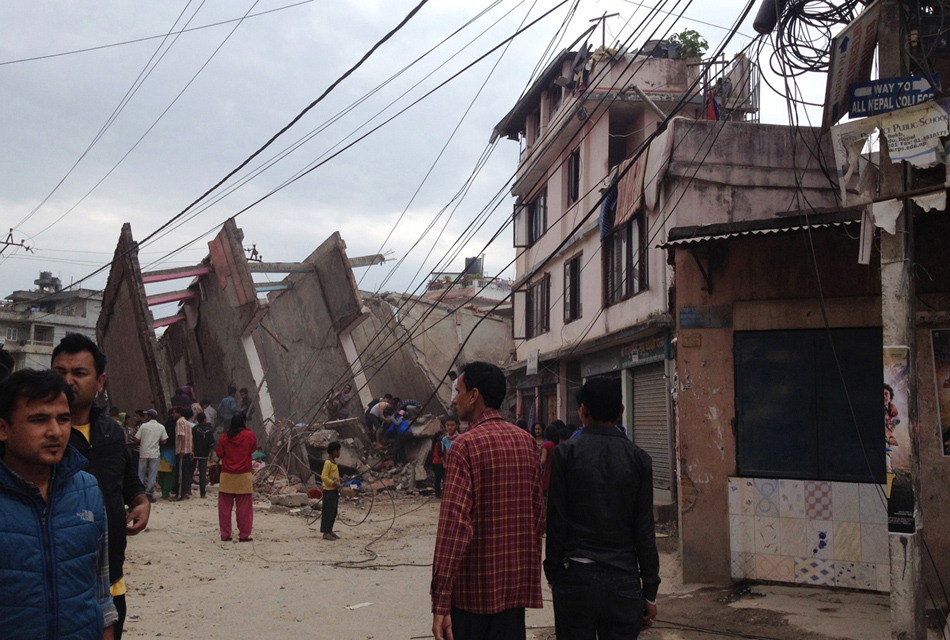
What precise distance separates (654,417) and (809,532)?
6771mm

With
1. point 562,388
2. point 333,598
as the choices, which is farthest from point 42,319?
point 333,598

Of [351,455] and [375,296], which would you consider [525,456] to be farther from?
[375,296]

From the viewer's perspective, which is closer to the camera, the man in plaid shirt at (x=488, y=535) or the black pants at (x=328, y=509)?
the man in plaid shirt at (x=488, y=535)

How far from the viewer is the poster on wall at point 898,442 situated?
5.63 meters

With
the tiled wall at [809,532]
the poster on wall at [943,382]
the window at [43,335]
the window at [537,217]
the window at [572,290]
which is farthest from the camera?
the window at [43,335]

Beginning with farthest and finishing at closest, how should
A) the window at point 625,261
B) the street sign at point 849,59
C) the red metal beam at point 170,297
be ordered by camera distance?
the red metal beam at point 170,297 < the window at point 625,261 < the street sign at point 849,59

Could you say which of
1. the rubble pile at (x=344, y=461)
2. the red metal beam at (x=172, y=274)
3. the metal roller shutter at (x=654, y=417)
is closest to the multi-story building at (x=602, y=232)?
the metal roller shutter at (x=654, y=417)

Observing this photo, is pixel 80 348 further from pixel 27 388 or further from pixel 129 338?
pixel 129 338

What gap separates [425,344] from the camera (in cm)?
2612

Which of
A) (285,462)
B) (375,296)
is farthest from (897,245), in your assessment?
(375,296)

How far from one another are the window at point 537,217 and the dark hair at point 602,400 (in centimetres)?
1767

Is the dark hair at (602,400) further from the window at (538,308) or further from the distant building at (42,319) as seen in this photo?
the distant building at (42,319)

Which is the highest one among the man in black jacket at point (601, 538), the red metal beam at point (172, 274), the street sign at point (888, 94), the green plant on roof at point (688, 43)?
the green plant on roof at point (688, 43)

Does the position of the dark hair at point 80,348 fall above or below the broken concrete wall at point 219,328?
below
